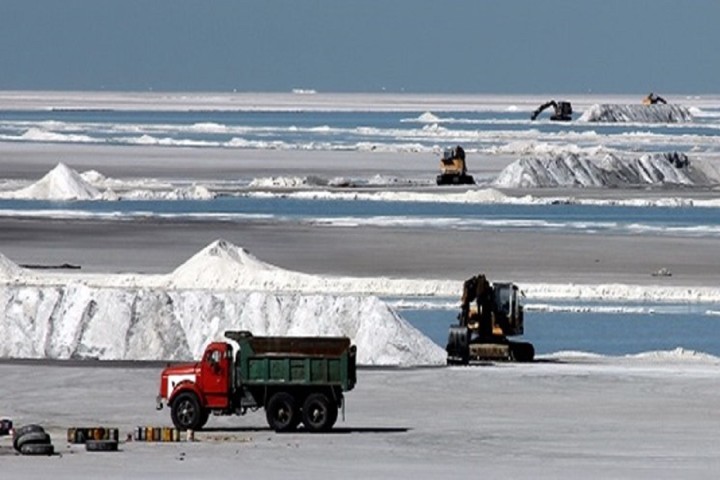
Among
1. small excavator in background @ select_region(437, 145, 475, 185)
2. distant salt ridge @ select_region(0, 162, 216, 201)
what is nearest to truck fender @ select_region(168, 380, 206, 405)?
distant salt ridge @ select_region(0, 162, 216, 201)

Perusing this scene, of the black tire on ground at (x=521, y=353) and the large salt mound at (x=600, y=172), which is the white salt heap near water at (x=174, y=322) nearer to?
the black tire on ground at (x=521, y=353)

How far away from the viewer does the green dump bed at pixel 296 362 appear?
21625mm

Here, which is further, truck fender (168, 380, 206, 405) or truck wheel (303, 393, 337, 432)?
truck fender (168, 380, 206, 405)

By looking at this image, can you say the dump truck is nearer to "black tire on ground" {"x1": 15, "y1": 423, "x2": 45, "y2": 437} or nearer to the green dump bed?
the green dump bed

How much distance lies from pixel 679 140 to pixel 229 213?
203ft

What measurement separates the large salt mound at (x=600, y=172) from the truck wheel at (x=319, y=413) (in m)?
51.8

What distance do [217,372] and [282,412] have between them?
27.9 inches

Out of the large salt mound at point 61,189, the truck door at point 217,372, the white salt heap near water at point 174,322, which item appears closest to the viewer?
the truck door at point 217,372

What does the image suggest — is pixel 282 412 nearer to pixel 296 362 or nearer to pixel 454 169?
pixel 296 362

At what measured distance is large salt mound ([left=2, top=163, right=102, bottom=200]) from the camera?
66312 mm

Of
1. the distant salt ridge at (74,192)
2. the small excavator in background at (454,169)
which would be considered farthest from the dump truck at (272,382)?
the small excavator in background at (454,169)

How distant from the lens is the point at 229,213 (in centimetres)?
5931

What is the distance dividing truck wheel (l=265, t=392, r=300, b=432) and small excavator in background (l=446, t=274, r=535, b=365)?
23.8 feet

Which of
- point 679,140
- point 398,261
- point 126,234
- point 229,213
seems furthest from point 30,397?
point 679,140
